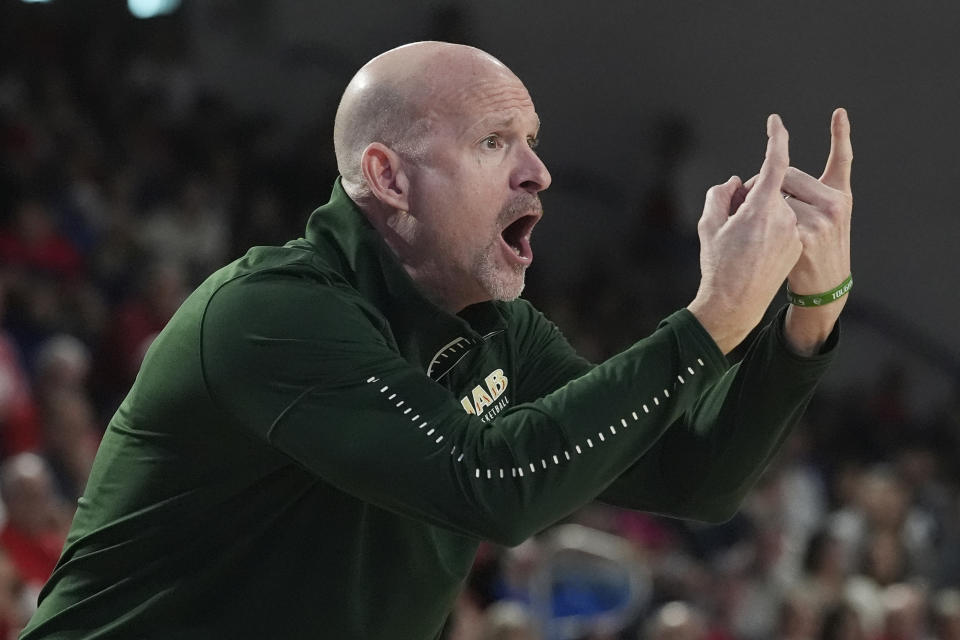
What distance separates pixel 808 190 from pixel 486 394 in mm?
563

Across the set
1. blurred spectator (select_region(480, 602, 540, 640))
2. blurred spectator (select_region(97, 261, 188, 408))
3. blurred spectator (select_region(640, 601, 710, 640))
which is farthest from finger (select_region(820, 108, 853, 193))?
blurred spectator (select_region(97, 261, 188, 408))

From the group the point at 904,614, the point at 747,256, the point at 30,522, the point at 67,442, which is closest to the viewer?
the point at 747,256

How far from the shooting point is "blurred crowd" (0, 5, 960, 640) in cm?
517

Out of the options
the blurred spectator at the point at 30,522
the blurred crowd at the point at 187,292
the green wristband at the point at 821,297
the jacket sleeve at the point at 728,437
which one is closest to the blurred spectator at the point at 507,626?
the blurred crowd at the point at 187,292

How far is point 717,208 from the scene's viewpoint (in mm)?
1942

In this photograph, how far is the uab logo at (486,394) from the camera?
2105 mm

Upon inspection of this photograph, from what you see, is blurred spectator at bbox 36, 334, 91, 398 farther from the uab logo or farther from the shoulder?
the shoulder

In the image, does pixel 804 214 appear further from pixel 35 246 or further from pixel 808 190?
pixel 35 246

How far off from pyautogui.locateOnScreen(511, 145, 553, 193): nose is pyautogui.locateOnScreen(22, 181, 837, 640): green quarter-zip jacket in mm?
205

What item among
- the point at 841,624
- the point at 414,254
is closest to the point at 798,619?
the point at 841,624

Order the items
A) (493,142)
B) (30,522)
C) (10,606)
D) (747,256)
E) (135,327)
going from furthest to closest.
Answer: (135,327) < (30,522) < (10,606) < (493,142) < (747,256)

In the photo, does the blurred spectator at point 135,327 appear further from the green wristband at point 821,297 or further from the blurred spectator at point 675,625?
the green wristband at point 821,297

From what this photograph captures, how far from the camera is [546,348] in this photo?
2373 mm

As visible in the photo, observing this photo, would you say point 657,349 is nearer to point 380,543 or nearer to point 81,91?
point 380,543
